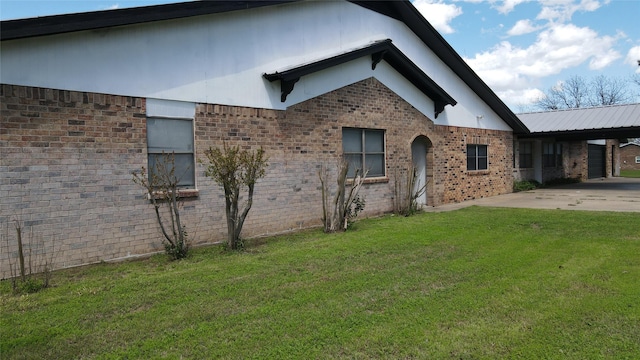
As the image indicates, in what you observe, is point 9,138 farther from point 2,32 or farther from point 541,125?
point 541,125

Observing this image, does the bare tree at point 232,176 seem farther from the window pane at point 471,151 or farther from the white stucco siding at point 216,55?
the window pane at point 471,151

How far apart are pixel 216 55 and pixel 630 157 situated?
196 ft

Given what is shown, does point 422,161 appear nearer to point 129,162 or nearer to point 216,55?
point 216,55

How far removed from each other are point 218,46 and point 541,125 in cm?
1871

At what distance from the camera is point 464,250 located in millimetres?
7195

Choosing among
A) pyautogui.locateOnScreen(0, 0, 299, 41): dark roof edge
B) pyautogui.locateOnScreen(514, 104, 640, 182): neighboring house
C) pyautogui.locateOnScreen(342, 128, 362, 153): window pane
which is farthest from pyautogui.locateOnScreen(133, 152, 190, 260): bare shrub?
pyautogui.locateOnScreen(514, 104, 640, 182): neighboring house

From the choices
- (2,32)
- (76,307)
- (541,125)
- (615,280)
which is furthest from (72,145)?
(541,125)

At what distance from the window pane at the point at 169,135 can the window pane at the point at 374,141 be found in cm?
544

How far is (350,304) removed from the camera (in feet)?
15.3

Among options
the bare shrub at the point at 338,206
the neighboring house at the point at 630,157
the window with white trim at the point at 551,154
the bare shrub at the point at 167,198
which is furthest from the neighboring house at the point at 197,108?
the neighboring house at the point at 630,157

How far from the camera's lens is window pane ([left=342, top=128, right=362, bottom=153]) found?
1130cm

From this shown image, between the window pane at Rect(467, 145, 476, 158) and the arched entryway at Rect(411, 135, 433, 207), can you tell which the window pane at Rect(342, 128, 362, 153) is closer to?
the arched entryway at Rect(411, 135, 433, 207)

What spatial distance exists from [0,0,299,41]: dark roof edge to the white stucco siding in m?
0.25

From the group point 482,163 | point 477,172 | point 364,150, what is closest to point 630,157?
point 482,163
